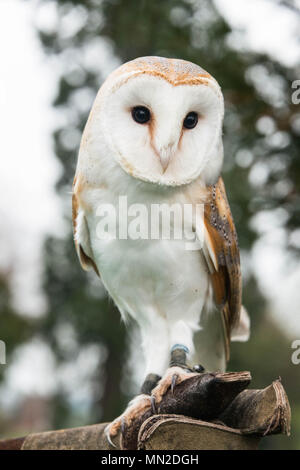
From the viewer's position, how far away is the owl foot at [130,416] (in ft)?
4.84

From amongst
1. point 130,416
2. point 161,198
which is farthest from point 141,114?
point 130,416

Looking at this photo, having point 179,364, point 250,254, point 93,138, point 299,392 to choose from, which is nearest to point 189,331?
point 179,364

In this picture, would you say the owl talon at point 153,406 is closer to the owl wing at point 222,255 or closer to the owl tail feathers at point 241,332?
the owl wing at point 222,255

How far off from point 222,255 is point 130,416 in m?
0.56

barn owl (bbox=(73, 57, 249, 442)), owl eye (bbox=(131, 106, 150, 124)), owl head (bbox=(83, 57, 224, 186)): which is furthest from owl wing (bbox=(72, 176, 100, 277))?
owl eye (bbox=(131, 106, 150, 124))

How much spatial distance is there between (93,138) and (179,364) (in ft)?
2.38

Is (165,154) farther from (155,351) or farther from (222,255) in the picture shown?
(155,351)

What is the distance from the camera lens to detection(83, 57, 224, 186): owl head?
4.64ft

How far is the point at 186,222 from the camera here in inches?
62.1

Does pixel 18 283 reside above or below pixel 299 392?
above

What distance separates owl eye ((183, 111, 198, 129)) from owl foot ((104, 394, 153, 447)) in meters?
0.78

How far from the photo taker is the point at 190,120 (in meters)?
1.51

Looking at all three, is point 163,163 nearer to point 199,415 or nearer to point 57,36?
point 199,415

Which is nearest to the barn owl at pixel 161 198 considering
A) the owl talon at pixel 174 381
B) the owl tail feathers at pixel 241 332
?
the owl talon at pixel 174 381
